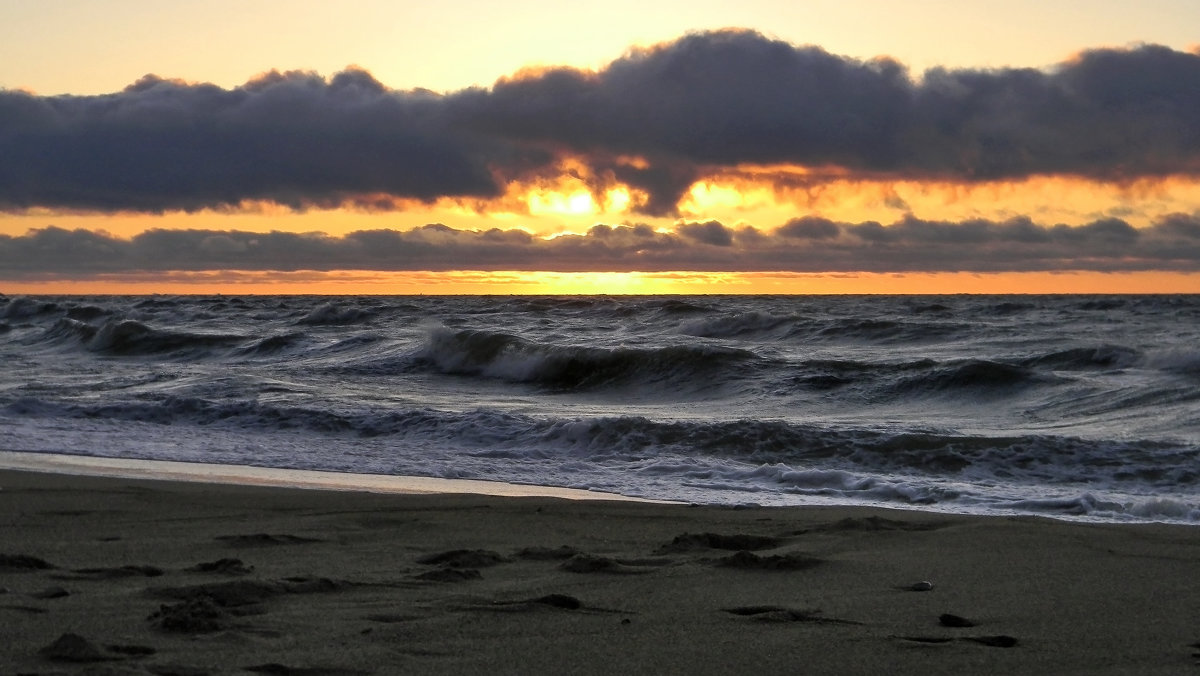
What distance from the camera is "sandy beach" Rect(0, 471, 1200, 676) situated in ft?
11.9

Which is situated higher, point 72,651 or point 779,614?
point 72,651

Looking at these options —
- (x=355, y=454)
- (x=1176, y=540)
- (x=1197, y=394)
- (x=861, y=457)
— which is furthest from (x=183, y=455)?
(x=1197, y=394)

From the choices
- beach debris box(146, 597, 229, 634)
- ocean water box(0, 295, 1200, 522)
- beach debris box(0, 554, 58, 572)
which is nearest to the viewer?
beach debris box(146, 597, 229, 634)

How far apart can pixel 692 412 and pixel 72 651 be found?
12.1 meters

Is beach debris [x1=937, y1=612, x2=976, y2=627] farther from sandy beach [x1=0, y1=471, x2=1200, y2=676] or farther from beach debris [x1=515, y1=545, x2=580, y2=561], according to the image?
beach debris [x1=515, y1=545, x2=580, y2=561]

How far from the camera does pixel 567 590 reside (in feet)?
15.3

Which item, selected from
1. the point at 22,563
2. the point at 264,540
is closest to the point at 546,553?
the point at 264,540

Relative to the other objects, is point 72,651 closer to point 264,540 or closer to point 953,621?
point 264,540

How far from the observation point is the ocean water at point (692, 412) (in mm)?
9383

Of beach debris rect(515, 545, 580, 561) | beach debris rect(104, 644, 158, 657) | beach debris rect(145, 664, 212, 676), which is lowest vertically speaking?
beach debris rect(515, 545, 580, 561)

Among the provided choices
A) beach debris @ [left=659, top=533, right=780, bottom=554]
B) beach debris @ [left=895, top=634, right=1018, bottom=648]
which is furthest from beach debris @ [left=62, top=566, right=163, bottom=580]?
beach debris @ [left=895, top=634, right=1018, bottom=648]

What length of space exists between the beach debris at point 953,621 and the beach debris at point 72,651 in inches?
115

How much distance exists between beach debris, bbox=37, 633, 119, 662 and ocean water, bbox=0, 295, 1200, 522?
5423 mm

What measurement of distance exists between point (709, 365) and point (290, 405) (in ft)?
25.5
